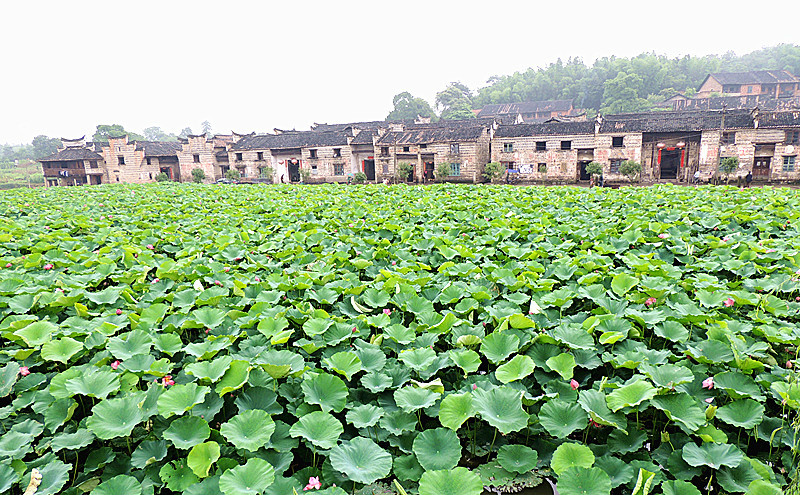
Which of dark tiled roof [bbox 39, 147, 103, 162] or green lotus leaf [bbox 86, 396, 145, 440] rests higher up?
dark tiled roof [bbox 39, 147, 103, 162]

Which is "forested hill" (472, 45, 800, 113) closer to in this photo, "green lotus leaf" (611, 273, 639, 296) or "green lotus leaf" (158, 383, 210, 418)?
"green lotus leaf" (611, 273, 639, 296)

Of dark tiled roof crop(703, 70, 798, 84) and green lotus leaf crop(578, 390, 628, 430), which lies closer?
green lotus leaf crop(578, 390, 628, 430)

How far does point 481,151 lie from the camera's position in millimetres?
30328

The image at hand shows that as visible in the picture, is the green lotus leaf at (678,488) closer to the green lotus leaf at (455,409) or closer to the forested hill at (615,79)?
the green lotus leaf at (455,409)

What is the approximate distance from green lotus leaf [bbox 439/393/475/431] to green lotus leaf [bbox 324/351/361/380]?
55cm

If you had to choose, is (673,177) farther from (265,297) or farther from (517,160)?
(265,297)

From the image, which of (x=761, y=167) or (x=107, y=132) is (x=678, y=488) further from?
(x=107, y=132)

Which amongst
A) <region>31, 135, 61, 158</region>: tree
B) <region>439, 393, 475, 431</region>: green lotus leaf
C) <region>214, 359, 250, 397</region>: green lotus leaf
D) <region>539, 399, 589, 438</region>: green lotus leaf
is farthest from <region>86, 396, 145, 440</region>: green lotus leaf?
<region>31, 135, 61, 158</region>: tree

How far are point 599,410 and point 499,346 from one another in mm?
691

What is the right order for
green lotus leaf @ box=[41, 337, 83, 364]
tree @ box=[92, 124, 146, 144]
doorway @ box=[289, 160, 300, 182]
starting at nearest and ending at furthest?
1. green lotus leaf @ box=[41, 337, 83, 364]
2. doorway @ box=[289, 160, 300, 182]
3. tree @ box=[92, 124, 146, 144]

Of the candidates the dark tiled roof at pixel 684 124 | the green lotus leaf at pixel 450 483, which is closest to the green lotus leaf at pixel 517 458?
the green lotus leaf at pixel 450 483

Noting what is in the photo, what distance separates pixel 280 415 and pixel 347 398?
14.5 inches

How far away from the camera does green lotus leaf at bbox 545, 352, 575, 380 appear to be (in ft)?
8.02

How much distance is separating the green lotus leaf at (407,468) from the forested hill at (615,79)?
60.8 metres
